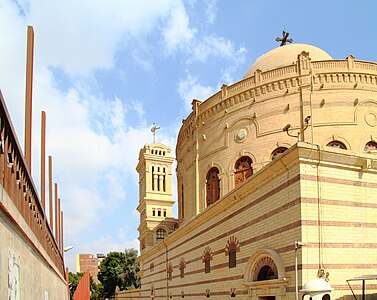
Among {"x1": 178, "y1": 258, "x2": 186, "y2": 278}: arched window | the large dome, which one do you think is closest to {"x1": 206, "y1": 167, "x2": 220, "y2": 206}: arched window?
{"x1": 178, "y1": 258, "x2": 186, "y2": 278}: arched window

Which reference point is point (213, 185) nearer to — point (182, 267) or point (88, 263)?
point (182, 267)

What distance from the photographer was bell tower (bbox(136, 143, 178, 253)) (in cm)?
4425

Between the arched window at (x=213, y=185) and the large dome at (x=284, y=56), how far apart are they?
21.9 feet

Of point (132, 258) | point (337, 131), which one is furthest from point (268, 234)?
point (132, 258)

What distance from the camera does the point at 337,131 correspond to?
22.2 metres

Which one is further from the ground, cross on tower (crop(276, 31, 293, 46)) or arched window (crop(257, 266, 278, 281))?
cross on tower (crop(276, 31, 293, 46))

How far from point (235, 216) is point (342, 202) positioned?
199 inches

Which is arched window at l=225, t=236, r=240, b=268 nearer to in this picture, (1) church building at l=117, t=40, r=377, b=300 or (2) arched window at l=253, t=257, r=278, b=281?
(1) church building at l=117, t=40, r=377, b=300

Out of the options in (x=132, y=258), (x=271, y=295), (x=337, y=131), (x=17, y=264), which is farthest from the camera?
(x=132, y=258)

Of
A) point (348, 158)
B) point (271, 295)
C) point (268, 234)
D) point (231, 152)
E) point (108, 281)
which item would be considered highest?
point (231, 152)

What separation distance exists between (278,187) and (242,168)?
10.8 metres

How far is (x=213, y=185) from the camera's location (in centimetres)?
2602

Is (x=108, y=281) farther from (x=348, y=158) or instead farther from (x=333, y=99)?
(x=348, y=158)

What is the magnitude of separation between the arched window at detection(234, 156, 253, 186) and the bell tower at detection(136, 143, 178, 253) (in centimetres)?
2099
